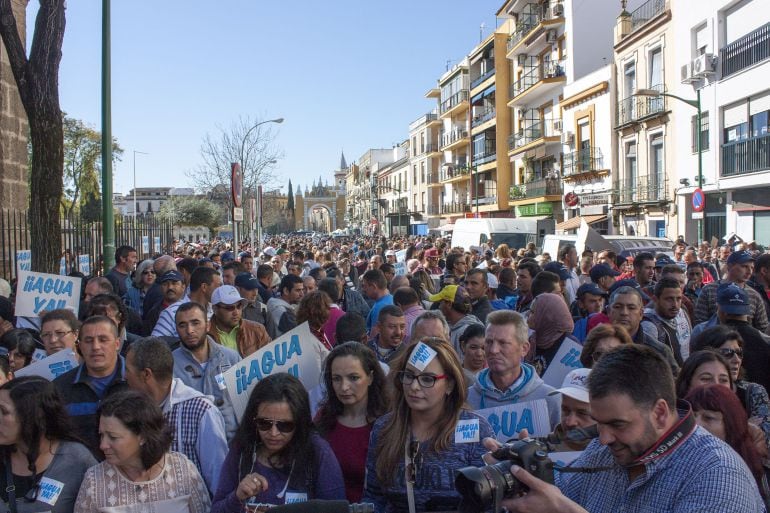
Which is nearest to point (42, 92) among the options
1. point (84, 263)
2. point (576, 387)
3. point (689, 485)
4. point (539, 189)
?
point (84, 263)

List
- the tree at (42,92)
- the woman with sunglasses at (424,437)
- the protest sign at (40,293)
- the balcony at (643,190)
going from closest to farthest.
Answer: the woman with sunglasses at (424,437) → the protest sign at (40,293) → the tree at (42,92) → the balcony at (643,190)

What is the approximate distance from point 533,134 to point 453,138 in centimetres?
1852

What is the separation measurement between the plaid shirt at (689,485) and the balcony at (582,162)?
96.4 ft

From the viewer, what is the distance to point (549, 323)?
228 inches

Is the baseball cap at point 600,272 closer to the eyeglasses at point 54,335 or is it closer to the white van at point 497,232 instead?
the eyeglasses at point 54,335

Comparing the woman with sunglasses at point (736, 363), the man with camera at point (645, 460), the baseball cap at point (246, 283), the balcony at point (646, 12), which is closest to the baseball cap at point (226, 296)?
the baseball cap at point (246, 283)

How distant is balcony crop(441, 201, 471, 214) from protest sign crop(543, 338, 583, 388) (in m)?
46.4

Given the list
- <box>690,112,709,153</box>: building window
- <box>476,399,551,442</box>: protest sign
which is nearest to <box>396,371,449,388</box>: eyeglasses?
<box>476,399,551,442</box>: protest sign

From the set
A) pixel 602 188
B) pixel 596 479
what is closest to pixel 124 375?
pixel 596 479

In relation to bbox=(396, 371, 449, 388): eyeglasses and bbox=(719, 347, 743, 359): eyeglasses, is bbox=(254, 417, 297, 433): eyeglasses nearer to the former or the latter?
bbox=(396, 371, 449, 388): eyeglasses

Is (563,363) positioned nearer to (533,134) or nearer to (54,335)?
(54,335)

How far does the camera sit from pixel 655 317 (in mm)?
6312

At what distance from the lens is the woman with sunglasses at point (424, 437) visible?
3.19 meters

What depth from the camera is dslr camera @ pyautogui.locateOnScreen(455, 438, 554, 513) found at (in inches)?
80.1
